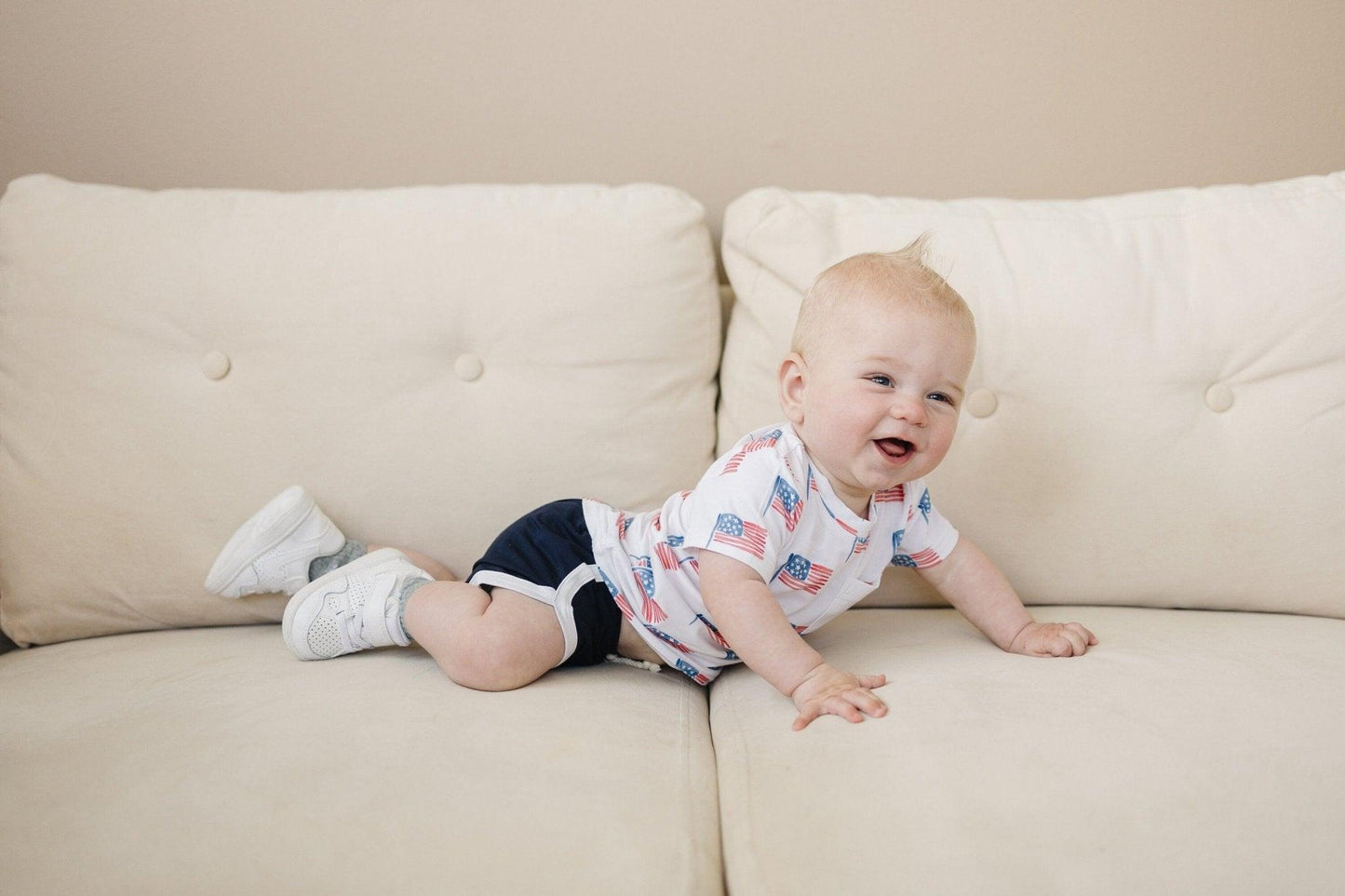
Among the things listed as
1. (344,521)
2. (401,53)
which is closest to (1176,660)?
(344,521)

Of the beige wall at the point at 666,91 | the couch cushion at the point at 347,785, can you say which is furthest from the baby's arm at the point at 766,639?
the beige wall at the point at 666,91

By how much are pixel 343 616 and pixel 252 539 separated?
0.18 m

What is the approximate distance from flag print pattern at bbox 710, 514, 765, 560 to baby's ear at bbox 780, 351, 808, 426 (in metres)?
0.17

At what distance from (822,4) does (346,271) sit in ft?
3.06

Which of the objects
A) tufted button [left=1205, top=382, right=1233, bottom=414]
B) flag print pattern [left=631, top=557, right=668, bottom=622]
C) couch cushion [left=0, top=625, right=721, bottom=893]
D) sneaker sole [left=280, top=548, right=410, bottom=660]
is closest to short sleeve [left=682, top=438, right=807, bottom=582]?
flag print pattern [left=631, top=557, right=668, bottom=622]

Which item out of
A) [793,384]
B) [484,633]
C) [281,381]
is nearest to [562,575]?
[484,633]

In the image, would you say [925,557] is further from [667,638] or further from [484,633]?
[484,633]

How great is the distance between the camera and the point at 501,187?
1.39 m

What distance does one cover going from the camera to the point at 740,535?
1.04m

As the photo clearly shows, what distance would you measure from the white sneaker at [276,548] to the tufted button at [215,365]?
0.63 ft

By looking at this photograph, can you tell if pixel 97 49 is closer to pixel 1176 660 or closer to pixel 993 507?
pixel 993 507

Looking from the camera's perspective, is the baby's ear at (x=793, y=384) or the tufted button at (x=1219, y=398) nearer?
the baby's ear at (x=793, y=384)

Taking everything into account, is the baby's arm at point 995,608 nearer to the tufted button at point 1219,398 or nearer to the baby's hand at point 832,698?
the baby's hand at point 832,698

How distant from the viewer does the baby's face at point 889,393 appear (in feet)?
3.43
